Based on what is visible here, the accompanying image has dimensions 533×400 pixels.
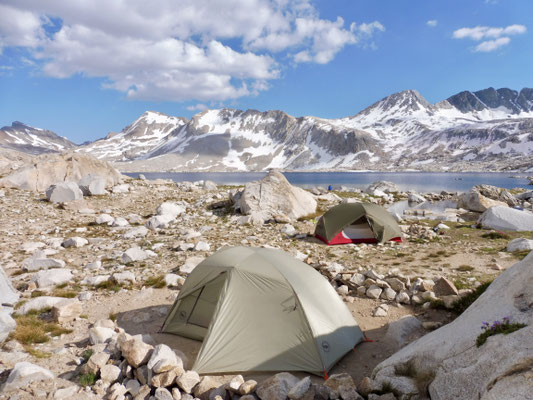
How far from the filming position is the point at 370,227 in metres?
17.5

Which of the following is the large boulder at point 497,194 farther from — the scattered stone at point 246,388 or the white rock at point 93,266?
the white rock at point 93,266

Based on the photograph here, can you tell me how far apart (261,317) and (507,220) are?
19.6 m

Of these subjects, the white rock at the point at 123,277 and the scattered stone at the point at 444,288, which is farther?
the white rock at the point at 123,277

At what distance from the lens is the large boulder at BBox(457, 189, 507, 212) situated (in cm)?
2794

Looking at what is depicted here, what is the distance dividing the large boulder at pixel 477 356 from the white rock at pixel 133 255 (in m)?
11.3

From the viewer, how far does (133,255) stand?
45.3ft

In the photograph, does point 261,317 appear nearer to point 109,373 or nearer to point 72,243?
point 109,373

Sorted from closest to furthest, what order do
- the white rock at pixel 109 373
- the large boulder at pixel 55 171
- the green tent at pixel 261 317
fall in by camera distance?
the white rock at pixel 109 373
the green tent at pixel 261 317
the large boulder at pixel 55 171

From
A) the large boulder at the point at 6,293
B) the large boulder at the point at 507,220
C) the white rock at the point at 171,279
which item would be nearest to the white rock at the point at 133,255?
the white rock at the point at 171,279

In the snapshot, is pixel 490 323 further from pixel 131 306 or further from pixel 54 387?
pixel 131 306

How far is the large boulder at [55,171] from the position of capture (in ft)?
90.6

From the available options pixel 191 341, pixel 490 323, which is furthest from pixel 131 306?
pixel 490 323

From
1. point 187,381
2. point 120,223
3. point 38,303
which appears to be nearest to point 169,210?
point 120,223

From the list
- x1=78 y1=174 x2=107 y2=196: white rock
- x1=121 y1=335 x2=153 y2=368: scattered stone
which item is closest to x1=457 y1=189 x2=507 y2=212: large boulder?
x1=121 y1=335 x2=153 y2=368: scattered stone
